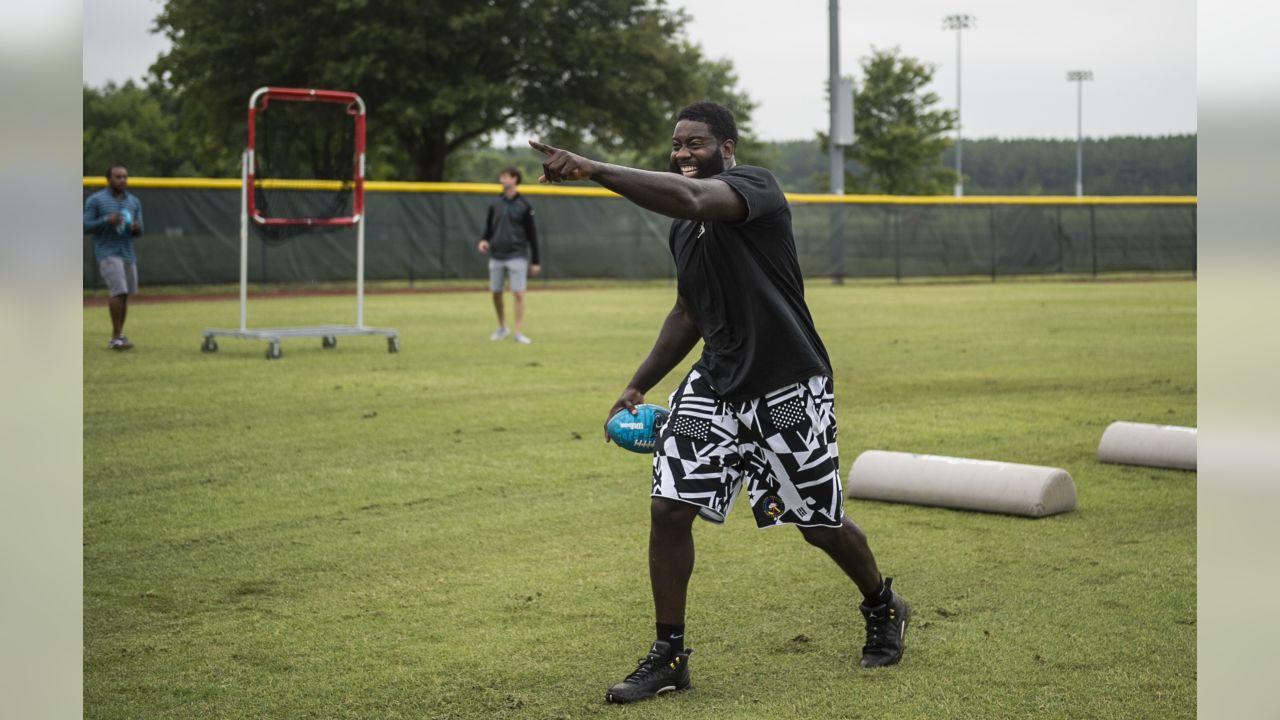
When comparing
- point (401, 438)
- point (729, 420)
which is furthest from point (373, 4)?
point (729, 420)

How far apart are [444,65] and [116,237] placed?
31067 mm

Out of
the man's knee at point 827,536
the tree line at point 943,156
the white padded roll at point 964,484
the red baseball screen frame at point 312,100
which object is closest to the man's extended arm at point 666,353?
the man's knee at point 827,536

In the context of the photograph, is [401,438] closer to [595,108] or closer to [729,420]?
[729,420]

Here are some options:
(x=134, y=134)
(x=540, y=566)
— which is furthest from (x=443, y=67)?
(x=540, y=566)

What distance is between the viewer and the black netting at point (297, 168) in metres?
18.2

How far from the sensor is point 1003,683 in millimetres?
4742

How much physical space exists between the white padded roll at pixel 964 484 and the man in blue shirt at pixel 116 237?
11.1m

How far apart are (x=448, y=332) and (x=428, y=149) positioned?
29202mm

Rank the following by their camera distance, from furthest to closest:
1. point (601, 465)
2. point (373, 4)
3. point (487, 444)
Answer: point (373, 4), point (487, 444), point (601, 465)

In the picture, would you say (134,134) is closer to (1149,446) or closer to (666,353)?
(1149,446)

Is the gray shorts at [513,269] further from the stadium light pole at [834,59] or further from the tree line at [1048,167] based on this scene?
the tree line at [1048,167]

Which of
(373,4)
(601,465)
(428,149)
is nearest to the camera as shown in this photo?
(601,465)

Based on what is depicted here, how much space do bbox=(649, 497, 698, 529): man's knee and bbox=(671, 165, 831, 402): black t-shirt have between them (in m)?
0.39

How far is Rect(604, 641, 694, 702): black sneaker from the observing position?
4.59 meters
